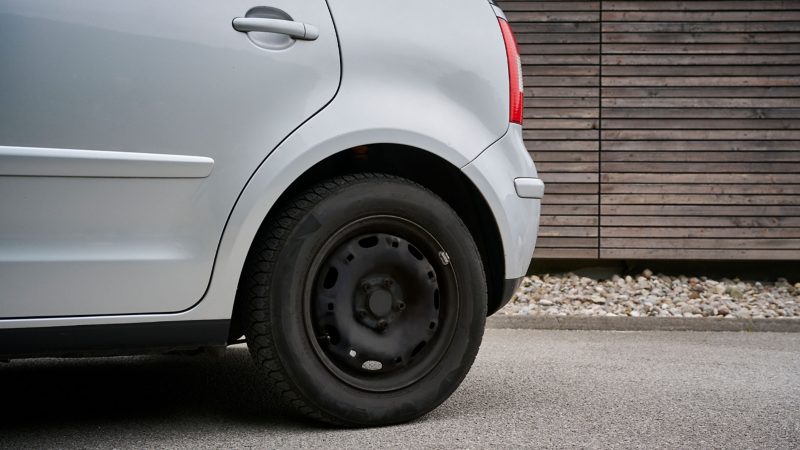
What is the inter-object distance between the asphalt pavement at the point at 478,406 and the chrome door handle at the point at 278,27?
116 centimetres

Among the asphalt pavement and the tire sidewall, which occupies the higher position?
the tire sidewall

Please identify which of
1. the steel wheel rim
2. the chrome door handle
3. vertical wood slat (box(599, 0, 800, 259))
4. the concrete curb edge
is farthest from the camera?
vertical wood slat (box(599, 0, 800, 259))

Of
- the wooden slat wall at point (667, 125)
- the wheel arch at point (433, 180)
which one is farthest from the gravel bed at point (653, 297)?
the wheel arch at point (433, 180)

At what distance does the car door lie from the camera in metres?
1.64

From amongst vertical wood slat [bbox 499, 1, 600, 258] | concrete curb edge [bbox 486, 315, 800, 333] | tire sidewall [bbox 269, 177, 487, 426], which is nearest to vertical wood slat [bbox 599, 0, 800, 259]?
vertical wood slat [bbox 499, 1, 600, 258]

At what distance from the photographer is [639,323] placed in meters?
4.76

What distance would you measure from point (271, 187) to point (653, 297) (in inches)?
188

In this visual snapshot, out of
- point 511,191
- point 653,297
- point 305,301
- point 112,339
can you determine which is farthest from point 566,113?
point 112,339

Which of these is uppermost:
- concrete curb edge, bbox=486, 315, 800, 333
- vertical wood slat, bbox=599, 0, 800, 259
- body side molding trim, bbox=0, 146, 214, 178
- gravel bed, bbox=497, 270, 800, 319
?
body side molding trim, bbox=0, 146, 214, 178

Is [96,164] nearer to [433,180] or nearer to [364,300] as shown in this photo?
[364,300]

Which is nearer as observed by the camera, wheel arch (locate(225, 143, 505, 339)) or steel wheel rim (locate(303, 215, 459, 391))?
steel wheel rim (locate(303, 215, 459, 391))

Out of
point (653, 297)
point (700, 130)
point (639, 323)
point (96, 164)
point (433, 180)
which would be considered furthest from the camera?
point (700, 130)

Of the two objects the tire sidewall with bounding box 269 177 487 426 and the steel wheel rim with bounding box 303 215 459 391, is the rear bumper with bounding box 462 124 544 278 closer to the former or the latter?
the tire sidewall with bounding box 269 177 487 426

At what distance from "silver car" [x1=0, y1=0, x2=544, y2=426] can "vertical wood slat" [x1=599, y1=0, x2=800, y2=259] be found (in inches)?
179
